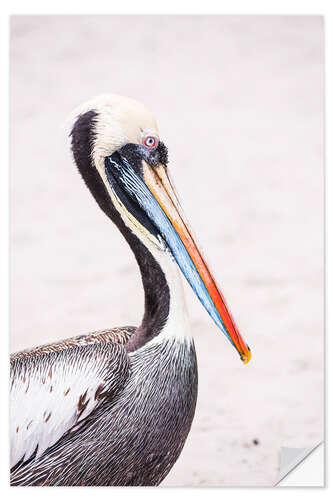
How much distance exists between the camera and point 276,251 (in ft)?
7.78

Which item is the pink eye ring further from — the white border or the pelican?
the white border

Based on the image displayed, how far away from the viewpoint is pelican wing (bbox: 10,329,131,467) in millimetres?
2066

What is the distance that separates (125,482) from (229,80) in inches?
56.7

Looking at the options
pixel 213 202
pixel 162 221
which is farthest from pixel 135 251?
pixel 213 202

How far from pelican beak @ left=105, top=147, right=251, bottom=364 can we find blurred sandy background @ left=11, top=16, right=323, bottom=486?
112 mm

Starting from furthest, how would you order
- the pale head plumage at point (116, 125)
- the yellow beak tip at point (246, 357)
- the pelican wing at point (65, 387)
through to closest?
the yellow beak tip at point (246, 357) → the pale head plumage at point (116, 125) → the pelican wing at point (65, 387)

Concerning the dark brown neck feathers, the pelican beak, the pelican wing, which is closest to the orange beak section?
the pelican beak

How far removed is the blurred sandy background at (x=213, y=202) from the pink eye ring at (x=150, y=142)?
12cm

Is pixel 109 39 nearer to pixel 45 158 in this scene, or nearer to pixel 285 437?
pixel 45 158

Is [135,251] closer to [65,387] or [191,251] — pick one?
[191,251]

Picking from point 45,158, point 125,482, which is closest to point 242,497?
point 125,482

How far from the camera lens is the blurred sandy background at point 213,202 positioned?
2328 mm

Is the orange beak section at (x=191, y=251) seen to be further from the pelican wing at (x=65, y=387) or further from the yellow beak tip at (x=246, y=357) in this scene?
the pelican wing at (x=65, y=387)
